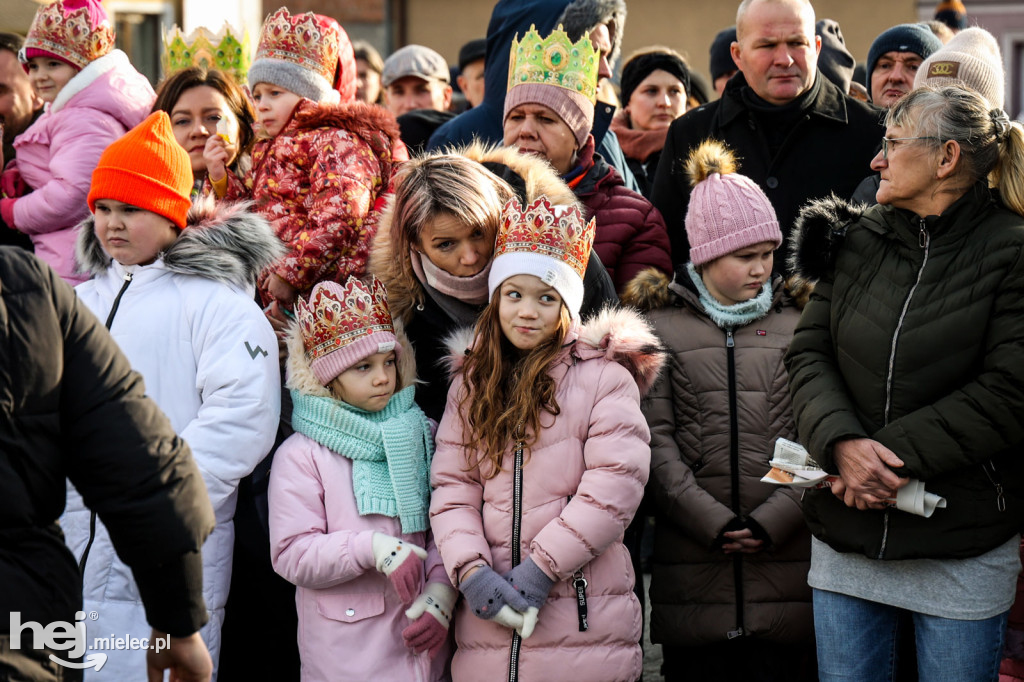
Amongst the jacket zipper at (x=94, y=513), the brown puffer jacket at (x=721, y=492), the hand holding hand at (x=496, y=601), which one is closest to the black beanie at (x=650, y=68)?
the brown puffer jacket at (x=721, y=492)

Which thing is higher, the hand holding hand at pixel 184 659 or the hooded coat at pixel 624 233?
the hooded coat at pixel 624 233

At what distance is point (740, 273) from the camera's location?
13.2ft

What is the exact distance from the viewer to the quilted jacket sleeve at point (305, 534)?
359 cm

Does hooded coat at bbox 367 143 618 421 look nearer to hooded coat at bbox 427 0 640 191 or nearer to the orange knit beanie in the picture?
the orange knit beanie

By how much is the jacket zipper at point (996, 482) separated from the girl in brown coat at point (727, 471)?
2.33ft

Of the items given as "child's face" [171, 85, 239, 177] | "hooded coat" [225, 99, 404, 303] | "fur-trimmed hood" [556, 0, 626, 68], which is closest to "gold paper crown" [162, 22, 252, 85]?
"child's face" [171, 85, 239, 177]

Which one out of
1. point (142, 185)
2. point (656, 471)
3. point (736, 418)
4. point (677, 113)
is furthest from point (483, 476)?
point (677, 113)

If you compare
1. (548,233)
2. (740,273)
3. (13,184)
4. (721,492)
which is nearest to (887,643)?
(721,492)

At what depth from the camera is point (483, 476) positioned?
3646 mm

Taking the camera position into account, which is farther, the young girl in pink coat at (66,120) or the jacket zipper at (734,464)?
the young girl in pink coat at (66,120)

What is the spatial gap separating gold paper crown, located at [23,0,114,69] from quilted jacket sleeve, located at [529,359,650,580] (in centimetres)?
302

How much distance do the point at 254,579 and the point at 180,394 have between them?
→ 790 millimetres

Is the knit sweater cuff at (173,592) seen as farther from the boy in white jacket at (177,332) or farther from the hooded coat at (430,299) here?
the hooded coat at (430,299)

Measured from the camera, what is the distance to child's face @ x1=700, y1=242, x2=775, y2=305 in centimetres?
403
